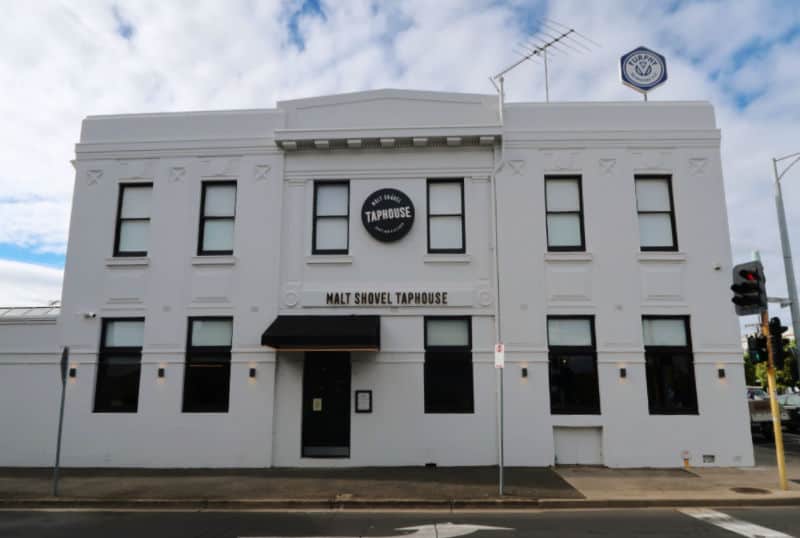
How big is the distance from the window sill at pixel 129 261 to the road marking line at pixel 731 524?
42.1 feet

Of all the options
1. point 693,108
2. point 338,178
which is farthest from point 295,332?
point 693,108

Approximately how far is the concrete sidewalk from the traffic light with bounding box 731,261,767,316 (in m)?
3.31

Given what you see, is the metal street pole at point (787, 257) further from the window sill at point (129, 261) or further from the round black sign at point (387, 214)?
the window sill at point (129, 261)

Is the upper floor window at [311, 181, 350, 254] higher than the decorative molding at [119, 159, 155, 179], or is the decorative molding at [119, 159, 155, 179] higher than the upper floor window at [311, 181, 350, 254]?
the decorative molding at [119, 159, 155, 179]

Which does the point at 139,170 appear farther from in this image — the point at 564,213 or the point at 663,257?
the point at 663,257

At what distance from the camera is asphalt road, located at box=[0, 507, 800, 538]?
315 inches

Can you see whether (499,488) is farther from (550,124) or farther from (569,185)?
(550,124)

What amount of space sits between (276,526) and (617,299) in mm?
9305

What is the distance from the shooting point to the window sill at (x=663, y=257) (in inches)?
550

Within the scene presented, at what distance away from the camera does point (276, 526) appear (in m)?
8.55

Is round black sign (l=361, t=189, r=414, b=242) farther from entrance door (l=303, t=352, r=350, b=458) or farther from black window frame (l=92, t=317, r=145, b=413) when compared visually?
black window frame (l=92, t=317, r=145, b=413)

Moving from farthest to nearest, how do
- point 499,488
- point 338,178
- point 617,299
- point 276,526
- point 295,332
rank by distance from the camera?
point 338,178, point 617,299, point 295,332, point 499,488, point 276,526

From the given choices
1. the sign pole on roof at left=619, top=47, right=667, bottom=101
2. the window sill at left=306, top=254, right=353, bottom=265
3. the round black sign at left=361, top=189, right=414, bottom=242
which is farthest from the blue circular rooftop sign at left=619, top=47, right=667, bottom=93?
the window sill at left=306, top=254, right=353, bottom=265

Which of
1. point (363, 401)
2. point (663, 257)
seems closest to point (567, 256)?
point (663, 257)
